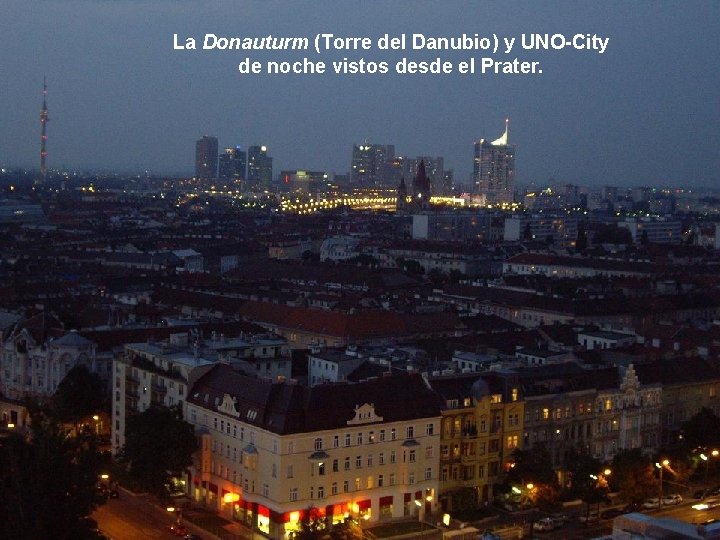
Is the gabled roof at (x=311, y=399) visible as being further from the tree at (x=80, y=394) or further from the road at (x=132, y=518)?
the tree at (x=80, y=394)

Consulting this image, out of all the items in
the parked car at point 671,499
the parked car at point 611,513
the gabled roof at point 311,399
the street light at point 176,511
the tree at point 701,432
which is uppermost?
the gabled roof at point 311,399

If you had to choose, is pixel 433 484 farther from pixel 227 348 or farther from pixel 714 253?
pixel 714 253

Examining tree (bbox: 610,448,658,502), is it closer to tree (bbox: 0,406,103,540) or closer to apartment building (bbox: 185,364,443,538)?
apartment building (bbox: 185,364,443,538)

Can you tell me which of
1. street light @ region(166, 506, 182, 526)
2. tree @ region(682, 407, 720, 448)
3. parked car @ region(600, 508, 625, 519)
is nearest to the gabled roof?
street light @ region(166, 506, 182, 526)

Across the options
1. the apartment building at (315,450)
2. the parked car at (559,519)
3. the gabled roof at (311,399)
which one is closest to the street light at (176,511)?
the apartment building at (315,450)

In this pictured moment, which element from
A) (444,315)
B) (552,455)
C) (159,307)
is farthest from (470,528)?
(159,307)
